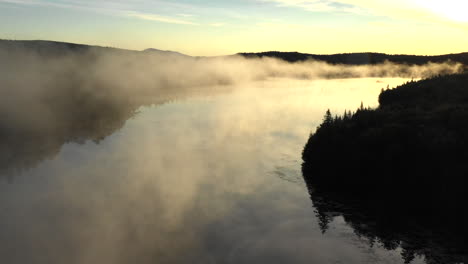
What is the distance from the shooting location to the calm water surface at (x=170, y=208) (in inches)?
2210

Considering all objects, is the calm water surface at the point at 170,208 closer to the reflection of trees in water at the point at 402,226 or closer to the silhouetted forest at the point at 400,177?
the reflection of trees in water at the point at 402,226

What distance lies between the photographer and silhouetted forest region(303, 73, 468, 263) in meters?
63.9

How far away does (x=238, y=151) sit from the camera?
377 ft

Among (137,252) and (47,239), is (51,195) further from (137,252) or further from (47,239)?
(137,252)

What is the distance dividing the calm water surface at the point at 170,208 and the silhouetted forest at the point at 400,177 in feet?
15.2

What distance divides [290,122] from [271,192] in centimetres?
8161

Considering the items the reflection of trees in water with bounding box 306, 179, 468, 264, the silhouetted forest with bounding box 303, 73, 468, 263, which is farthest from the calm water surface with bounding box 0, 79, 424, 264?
the silhouetted forest with bounding box 303, 73, 468, 263

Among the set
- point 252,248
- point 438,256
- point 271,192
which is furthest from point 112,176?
point 438,256

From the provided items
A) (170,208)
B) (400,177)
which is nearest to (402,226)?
(400,177)

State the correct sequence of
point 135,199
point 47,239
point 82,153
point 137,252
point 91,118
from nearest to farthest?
point 137,252 < point 47,239 < point 135,199 < point 82,153 < point 91,118

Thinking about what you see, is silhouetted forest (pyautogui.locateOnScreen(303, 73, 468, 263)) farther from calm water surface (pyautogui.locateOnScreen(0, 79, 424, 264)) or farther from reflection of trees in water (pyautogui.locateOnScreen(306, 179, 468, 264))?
calm water surface (pyautogui.locateOnScreen(0, 79, 424, 264))

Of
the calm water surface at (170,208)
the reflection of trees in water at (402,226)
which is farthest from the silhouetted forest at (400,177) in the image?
the calm water surface at (170,208)

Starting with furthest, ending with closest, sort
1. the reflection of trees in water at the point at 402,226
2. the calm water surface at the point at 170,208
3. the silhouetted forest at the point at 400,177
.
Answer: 1. the silhouetted forest at the point at 400,177
2. the reflection of trees in water at the point at 402,226
3. the calm water surface at the point at 170,208

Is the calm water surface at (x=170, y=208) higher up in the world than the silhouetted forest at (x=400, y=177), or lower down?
lower down
